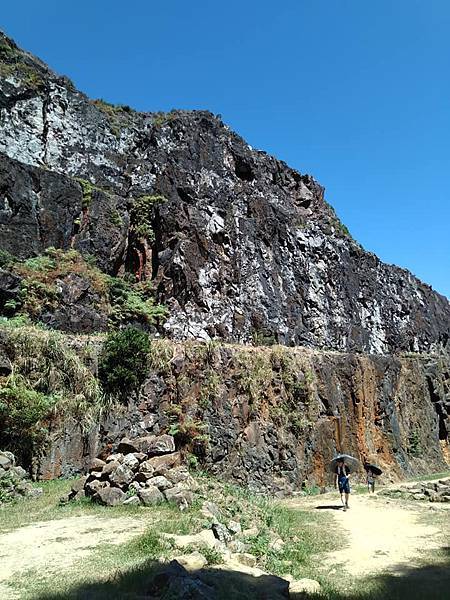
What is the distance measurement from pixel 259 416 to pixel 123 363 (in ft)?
18.8

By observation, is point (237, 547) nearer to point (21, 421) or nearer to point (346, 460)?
point (21, 421)

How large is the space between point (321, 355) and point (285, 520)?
33.5 feet

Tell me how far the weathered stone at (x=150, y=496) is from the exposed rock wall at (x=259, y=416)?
349 centimetres

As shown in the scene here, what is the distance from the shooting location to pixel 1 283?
18.7 metres

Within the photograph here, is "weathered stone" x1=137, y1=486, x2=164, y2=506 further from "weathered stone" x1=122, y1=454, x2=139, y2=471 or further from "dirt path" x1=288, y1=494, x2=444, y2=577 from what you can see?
"dirt path" x1=288, y1=494, x2=444, y2=577

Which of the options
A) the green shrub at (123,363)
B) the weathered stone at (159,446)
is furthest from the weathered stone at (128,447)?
the green shrub at (123,363)

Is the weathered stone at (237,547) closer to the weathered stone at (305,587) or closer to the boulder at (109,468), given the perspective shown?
the weathered stone at (305,587)

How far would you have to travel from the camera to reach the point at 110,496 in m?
10.8

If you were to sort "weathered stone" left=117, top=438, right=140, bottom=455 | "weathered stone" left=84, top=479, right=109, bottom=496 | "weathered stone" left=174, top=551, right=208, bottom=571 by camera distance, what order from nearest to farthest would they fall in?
"weathered stone" left=174, top=551, right=208, bottom=571 < "weathered stone" left=84, top=479, right=109, bottom=496 < "weathered stone" left=117, top=438, right=140, bottom=455

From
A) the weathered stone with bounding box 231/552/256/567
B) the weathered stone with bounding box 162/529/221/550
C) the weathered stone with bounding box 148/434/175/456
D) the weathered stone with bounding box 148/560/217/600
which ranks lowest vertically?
the weathered stone with bounding box 231/552/256/567

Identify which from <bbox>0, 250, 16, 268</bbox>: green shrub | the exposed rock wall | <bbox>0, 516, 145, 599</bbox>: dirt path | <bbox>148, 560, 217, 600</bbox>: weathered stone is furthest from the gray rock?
<bbox>0, 250, 16, 268</bbox>: green shrub

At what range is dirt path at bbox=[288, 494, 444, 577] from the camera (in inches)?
364

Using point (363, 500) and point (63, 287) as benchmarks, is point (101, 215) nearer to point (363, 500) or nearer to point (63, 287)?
point (63, 287)

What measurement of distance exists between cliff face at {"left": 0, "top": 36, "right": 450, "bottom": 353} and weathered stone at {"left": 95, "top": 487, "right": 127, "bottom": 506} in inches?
441
